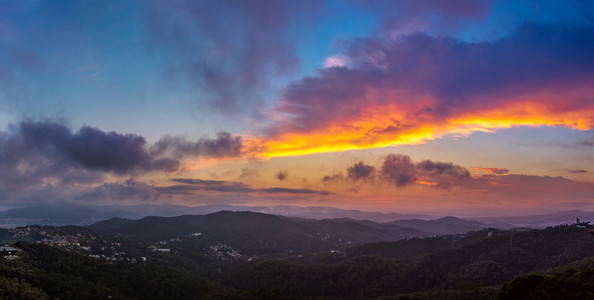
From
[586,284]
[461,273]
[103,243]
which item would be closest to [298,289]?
[461,273]

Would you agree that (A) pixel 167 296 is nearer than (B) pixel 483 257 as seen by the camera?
Yes

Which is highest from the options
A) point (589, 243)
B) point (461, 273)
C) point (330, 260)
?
point (589, 243)

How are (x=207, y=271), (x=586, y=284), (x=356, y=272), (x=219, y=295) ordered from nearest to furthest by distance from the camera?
(x=586, y=284), (x=219, y=295), (x=356, y=272), (x=207, y=271)

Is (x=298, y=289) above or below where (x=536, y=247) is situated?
below

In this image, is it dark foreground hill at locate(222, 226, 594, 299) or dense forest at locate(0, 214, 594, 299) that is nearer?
dense forest at locate(0, 214, 594, 299)

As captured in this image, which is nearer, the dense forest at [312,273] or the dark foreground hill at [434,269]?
the dense forest at [312,273]

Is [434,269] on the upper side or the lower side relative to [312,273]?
upper

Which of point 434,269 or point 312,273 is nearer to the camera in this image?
point 434,269

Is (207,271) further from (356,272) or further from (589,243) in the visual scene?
(589,243)

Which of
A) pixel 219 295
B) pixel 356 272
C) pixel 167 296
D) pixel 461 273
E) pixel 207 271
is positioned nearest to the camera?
pixel 219 295
